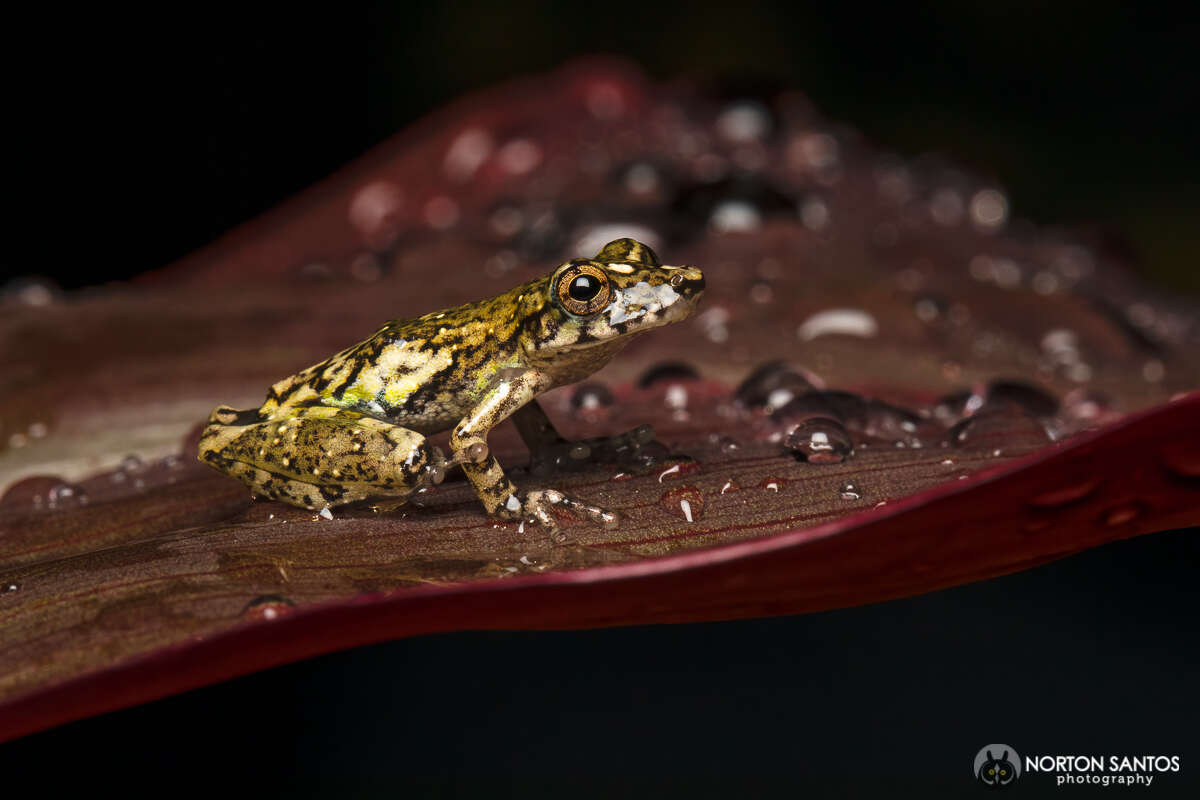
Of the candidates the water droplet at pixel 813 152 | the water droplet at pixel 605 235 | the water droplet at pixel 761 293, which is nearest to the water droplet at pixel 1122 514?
the water droplet at pixel 761 293

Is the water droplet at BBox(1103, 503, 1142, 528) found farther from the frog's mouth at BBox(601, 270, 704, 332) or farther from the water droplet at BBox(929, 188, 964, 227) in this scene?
the water droplet at BBox(929, 188, 964, 227)

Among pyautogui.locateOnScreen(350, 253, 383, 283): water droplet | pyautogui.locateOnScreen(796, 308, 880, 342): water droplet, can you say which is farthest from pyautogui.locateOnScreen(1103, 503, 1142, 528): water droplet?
pyautogui.locateOnScreen(350, 253, 383, 283): water droplet

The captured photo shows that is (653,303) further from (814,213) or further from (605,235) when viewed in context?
(814,213)

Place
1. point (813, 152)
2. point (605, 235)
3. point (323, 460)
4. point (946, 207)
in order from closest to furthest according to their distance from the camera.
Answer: point (323, 460) < point (605, 235) < point (946, 207) < point (813, 152)

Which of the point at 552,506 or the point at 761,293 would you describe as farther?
the point at 761,293

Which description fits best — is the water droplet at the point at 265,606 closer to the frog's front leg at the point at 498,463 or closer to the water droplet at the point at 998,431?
the frog's front leg at the point at 498,463

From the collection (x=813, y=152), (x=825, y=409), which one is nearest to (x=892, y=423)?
(x=825, y=409)

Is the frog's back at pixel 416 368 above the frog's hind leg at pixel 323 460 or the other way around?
above
